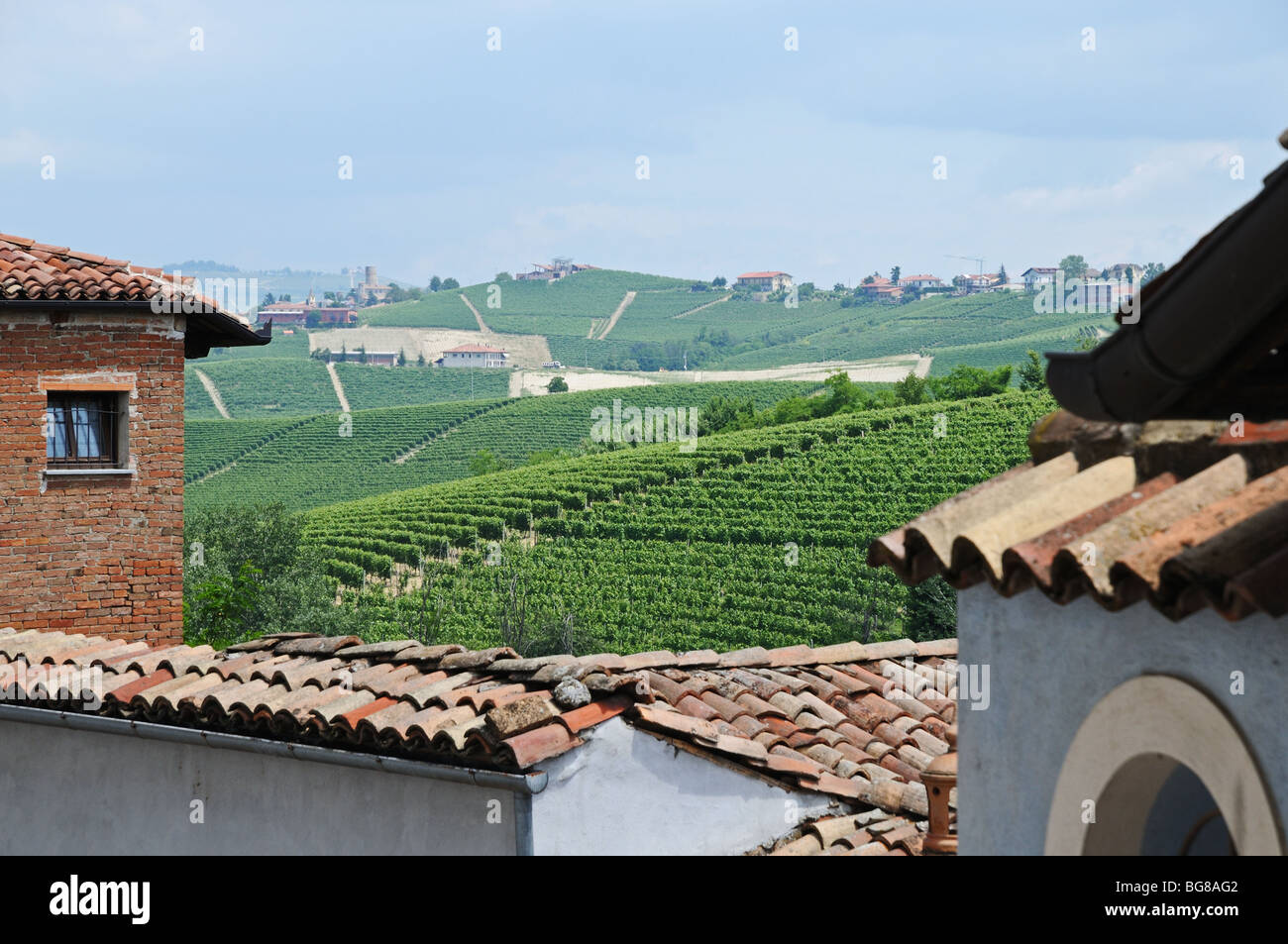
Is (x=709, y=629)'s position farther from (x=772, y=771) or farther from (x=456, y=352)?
(x=456, y=352)

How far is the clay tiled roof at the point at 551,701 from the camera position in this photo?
4906mm

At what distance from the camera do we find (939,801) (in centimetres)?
461

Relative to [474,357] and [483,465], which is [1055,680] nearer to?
[483,465]

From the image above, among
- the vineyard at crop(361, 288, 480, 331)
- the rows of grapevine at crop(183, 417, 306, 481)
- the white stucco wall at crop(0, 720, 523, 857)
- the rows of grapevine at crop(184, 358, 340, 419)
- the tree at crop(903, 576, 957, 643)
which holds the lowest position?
the tree at crop(903, 576, 957, 643)

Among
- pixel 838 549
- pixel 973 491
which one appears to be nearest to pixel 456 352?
pixel 838 549

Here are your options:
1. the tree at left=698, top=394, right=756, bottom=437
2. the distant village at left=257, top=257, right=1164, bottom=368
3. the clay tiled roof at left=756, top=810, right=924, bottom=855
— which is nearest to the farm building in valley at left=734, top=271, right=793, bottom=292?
the distant village at left=257, top=257, right=1164, bottom=368

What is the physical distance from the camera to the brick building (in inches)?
410

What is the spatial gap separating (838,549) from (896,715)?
38.0 metres

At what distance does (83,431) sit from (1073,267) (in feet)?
512

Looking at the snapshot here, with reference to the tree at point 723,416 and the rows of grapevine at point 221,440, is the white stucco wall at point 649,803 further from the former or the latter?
the rows of grapevine at point 221,440

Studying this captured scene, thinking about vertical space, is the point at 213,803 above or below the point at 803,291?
below

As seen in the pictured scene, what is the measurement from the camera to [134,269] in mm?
11109

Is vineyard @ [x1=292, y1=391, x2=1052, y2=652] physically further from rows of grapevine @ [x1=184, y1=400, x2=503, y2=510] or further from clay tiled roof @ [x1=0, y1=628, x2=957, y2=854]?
clay tiled roof @ [x1=0, y1=628, x2=957, y2=854]

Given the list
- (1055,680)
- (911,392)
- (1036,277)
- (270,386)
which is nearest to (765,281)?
(1036,277)
